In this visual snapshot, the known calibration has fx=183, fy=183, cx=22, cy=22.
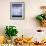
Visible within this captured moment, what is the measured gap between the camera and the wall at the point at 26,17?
3.72 meters

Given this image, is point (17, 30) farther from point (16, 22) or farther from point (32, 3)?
point (32, 3)

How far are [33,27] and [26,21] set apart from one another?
0.62 feet

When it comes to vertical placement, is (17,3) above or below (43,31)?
above

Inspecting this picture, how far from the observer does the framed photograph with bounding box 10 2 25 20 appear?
12.2 ft

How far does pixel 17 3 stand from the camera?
372 centimetres

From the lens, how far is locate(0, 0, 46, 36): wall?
12.2 ft

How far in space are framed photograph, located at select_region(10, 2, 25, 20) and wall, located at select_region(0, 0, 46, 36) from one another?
6 cm

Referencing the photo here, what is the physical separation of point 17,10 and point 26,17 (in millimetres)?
232

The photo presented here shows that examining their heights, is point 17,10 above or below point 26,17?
above

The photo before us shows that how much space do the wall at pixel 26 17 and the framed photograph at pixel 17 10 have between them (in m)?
0.06

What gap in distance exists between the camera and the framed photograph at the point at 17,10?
12.2ft

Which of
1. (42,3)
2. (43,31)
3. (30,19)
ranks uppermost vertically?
(42,3)

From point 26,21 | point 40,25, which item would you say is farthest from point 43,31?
point 26,21

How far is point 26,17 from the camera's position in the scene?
373 centimetres
